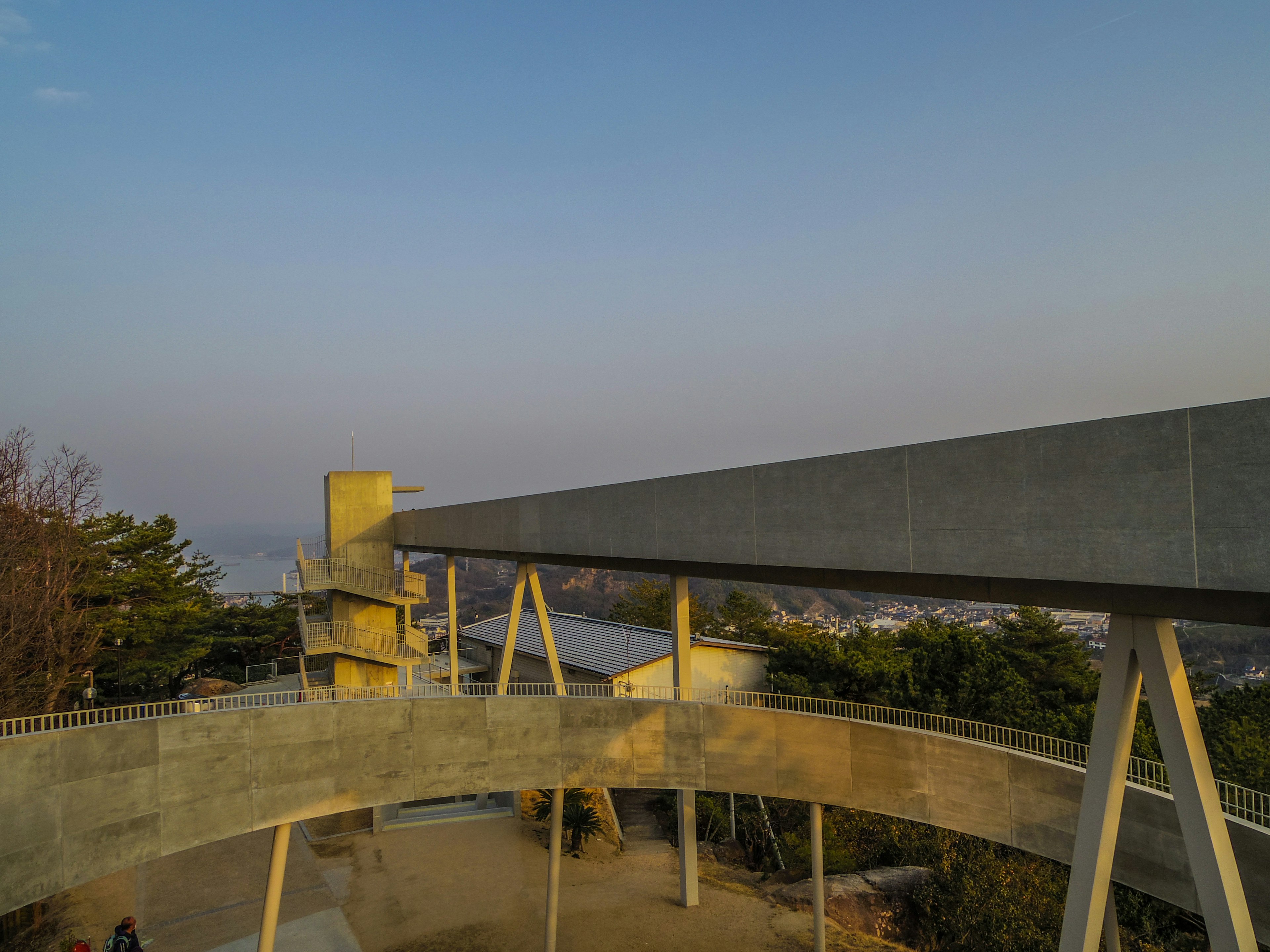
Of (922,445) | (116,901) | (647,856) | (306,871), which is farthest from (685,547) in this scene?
(116,901)

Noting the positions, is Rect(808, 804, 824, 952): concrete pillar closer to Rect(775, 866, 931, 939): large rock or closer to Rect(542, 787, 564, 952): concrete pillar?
Rect(775, 866, 931, 939): large rock

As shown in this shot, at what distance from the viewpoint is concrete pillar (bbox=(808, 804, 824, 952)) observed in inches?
584

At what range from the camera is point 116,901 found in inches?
719

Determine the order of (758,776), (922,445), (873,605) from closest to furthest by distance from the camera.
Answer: (922,445), (758,776), (873,605)

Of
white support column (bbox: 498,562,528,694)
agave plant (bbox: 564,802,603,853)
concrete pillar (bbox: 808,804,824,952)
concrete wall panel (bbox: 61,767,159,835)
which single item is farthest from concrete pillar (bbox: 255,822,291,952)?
concrete pillar (bbox: 808,804,824,952)

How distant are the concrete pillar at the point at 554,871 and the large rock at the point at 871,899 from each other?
261 inches

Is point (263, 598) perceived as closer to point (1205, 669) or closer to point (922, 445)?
point (922, 445)

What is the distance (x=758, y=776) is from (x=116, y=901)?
17372 millimetres

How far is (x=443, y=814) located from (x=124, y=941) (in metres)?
12.6

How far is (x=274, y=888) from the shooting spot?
43.8 ft

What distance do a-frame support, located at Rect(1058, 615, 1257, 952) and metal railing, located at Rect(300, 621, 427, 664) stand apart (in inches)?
845

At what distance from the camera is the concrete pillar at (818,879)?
1484 cm

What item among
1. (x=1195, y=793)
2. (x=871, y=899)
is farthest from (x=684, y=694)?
(x=1195, y=793)

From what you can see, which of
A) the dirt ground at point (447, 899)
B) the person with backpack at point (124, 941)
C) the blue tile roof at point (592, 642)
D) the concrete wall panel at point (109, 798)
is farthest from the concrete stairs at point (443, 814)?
the concrete wall panel at point (109, 798)
